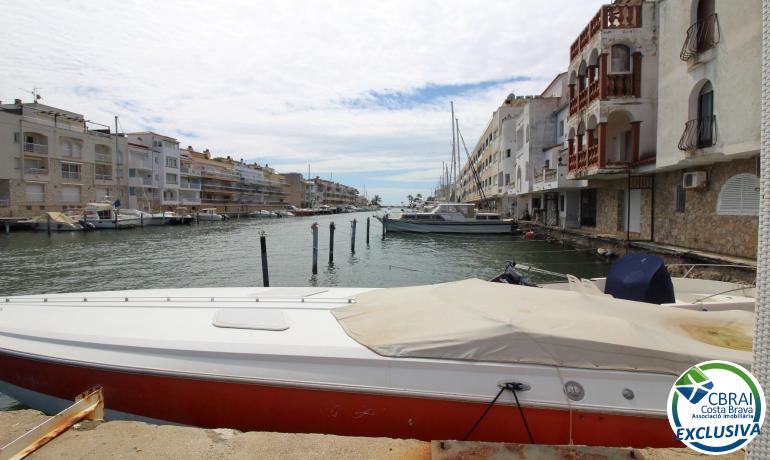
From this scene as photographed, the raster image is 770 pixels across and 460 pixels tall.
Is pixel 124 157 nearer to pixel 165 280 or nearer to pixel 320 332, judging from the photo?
pixel 165 280

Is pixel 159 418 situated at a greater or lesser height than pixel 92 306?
lesser

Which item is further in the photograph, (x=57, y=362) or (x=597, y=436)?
(x=57, y=362)

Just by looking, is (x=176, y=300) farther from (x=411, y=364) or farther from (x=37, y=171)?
(x=37, y=171)

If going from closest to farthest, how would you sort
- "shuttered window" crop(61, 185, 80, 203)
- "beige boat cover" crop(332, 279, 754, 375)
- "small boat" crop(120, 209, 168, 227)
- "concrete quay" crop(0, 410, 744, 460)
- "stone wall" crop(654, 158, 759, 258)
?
"concrete quay" crop(0, 410, 744, 460) → "beige boat cover" crop(332, 279, 754, 375) → "stone wall" crop(654, 158, 759, 258) → "shuttered window" crop(61, 185, 80, 203) → "small boat" crop(120, 209, 168, 227)

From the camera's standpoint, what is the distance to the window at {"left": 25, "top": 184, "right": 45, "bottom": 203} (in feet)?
154

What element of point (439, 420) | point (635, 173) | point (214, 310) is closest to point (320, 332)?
point (439, 420)

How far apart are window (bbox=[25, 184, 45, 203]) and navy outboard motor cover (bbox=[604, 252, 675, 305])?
58.6m

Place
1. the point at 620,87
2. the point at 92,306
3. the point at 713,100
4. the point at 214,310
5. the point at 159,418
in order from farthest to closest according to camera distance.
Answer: the point at 620,87, the point at 713,100, the point at 92,306, the point at 214,310, the point at 159,418

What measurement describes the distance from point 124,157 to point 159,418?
66533 millimetres

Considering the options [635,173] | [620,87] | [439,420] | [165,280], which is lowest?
[165,280]

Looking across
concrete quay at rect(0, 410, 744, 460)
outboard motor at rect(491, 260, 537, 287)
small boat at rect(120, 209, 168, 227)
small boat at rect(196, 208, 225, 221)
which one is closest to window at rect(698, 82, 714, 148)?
outboard motor at rect(491, 260, 537, 287)

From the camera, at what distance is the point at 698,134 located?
14.9m

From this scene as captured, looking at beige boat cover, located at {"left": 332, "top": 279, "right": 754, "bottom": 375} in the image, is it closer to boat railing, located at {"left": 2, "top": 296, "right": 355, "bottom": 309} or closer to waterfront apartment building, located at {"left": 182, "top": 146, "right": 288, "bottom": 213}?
boat railing, located at {"left": 2, "top": 296, "right": 355, "bottom": 309}

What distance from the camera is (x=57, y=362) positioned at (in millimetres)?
4434
